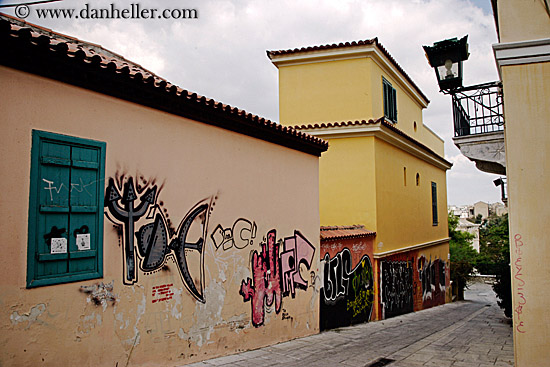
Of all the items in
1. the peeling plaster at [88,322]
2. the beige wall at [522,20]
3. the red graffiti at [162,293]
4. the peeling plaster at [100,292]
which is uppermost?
the beige wall at [522,20]

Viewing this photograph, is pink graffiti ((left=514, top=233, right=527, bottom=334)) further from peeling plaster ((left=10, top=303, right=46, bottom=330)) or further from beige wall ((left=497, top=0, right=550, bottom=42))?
peeling plaster ((left=10, top=303, right=46, bottom=330))

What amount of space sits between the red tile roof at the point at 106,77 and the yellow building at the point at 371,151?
4497 mm

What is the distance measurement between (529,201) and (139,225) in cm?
514

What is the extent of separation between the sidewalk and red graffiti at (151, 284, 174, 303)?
1.08 metres

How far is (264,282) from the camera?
803 centimetres

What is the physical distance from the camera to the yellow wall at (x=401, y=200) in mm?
13017

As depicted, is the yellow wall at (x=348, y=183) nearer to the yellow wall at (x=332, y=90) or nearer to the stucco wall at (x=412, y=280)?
the yellow wall at (x=332, y=90)

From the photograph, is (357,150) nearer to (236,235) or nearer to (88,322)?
(236,235)

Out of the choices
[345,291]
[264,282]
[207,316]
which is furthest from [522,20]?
[345,291]

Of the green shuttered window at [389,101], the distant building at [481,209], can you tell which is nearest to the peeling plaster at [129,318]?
the green shuttered window at [389,101]

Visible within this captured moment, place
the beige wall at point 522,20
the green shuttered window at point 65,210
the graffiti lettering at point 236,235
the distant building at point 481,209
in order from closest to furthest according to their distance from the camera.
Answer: the green shuttered window at point 65,210 → the beige wall at point 522,20 → the graffiti lettering at point 236,235 → the distant building at point 481,209

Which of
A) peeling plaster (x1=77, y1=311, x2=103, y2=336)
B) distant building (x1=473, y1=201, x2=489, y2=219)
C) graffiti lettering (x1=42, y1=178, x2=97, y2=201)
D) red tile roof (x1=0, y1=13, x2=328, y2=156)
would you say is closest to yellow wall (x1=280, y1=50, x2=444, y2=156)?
red tile roof (x1=0, y1=13, x2=328, y2=156)

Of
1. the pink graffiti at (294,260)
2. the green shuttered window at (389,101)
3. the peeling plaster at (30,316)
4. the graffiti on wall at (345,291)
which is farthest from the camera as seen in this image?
the green shuttered window at (389,101)

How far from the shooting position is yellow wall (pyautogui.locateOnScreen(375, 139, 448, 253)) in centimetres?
1302
